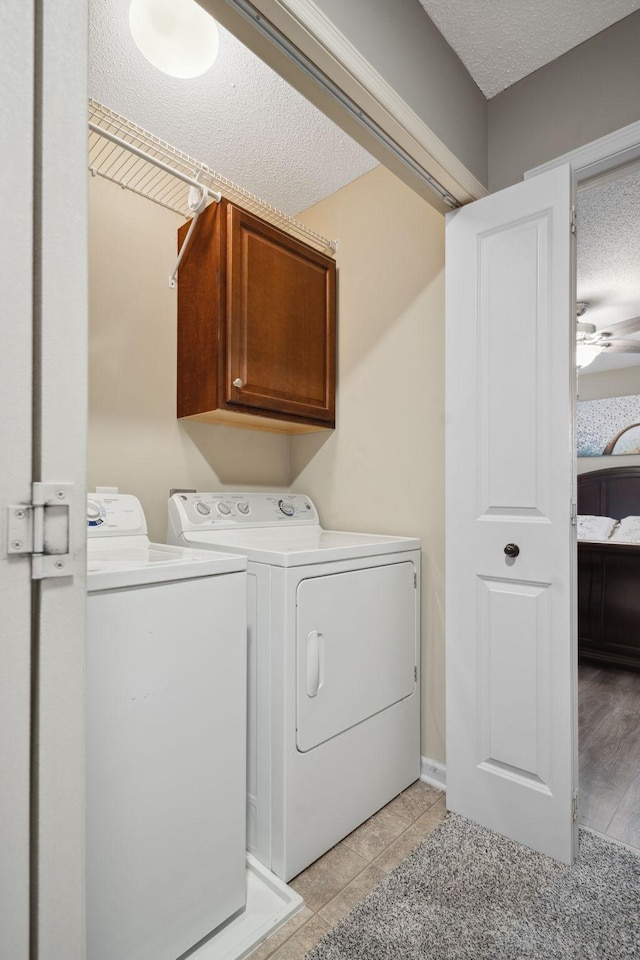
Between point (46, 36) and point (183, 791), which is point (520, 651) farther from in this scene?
point (46, 36)

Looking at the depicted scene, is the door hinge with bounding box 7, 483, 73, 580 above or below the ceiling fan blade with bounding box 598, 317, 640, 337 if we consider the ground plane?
below

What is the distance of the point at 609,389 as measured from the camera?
4.88m

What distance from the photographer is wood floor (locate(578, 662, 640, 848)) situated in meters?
1.75

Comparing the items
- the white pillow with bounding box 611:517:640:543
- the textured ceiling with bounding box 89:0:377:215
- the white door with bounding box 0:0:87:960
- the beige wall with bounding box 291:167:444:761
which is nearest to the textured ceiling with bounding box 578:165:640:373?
the beige wall with bounding box 291:167:444:761

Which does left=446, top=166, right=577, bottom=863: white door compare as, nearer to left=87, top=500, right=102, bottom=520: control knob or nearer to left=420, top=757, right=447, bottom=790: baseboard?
left=420, top=757, right=447, bottom=790: baseboard

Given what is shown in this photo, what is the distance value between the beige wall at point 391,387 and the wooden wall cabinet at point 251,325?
0.48ft

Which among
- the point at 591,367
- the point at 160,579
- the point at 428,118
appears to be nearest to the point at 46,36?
the point at 160,579

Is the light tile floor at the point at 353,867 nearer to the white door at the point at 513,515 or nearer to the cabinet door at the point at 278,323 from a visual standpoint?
the white door at the point at 513,515

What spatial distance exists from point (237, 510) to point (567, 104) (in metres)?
1.91

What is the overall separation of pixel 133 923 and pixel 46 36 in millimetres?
1692

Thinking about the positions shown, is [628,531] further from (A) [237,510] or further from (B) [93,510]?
(B) [93,510]

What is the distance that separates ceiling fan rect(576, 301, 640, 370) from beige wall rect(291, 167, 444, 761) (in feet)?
7.89

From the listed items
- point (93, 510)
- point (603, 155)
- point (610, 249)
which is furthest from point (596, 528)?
point (93, 510)

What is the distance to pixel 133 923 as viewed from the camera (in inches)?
43.4
